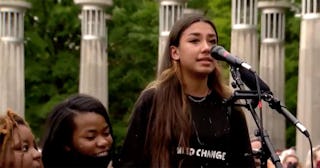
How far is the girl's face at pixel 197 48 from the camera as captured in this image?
5930mm

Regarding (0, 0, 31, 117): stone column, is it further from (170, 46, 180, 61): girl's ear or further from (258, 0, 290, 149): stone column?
(170, 46, 180, 61): girl's ear

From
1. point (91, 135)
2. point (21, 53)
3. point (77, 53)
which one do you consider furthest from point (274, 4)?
point (91, 135)

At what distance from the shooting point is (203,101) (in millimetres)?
6020

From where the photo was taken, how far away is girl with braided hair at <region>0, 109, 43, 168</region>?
490cm

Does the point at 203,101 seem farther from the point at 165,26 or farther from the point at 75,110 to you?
the point at 165,26

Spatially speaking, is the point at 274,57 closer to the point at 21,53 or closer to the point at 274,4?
the point at 274,4

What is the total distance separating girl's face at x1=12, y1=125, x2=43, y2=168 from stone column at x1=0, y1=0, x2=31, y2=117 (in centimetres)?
2649

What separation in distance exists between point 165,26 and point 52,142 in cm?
2455

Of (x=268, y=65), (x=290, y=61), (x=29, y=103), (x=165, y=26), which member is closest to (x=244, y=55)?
(x=268, y=65)

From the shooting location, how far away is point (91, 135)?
543 cm

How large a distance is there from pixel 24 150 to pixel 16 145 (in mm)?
51

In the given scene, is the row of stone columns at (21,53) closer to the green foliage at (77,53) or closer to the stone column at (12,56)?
the stone column at (12,56)

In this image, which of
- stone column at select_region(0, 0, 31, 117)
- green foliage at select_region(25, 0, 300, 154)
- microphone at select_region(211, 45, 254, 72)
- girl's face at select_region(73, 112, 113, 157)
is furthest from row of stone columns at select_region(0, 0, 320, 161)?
girl's face at select_region(73, 112, 113, 157)

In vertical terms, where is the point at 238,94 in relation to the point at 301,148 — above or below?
above
